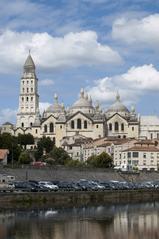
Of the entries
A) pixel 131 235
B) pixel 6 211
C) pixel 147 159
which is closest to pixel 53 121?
pixel 147 159

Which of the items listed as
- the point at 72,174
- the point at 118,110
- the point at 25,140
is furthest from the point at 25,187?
the point at 118,110

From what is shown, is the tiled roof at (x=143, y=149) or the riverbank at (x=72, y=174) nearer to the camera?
the riverbank at (x=72, y=174)

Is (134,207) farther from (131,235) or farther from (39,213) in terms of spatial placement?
(131,235)

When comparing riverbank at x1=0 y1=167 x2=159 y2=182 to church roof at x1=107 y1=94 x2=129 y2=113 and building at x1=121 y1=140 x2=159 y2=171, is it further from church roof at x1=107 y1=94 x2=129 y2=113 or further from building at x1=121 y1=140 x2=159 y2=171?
church roof at x1=107 y1=94 x2=129 y2=113

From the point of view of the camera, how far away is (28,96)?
195 meters

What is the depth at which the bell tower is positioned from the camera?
19325cm

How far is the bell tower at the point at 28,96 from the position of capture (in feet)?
634

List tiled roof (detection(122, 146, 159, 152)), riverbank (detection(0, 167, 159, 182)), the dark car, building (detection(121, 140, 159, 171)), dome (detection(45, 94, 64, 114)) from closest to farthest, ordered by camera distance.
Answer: the dark car → riverbank (detection(0, 167, 159, 182)) → building (detection(121, 140, 159, 171)) → tiled roof (detection(122, 146, 159, 152)) → dome (detection(45, 94, 64, 114))

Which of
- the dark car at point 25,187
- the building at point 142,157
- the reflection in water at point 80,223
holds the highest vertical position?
the building at point 142,157

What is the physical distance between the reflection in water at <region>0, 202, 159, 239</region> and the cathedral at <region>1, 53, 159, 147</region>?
11734cm

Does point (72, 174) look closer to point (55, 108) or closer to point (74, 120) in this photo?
point (74, 120)

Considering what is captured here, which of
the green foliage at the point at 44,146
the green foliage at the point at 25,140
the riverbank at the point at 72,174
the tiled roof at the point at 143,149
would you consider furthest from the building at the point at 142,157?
the riverbank at the point at 72,174

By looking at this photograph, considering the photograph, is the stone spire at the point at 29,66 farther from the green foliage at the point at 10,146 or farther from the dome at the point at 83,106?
the green foliage at the point at 10,146

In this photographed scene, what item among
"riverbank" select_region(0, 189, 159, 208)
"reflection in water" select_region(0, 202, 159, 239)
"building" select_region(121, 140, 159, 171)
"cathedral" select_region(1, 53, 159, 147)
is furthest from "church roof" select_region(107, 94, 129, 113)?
"reflection in water" select_region(0, 202, 159, 239)
